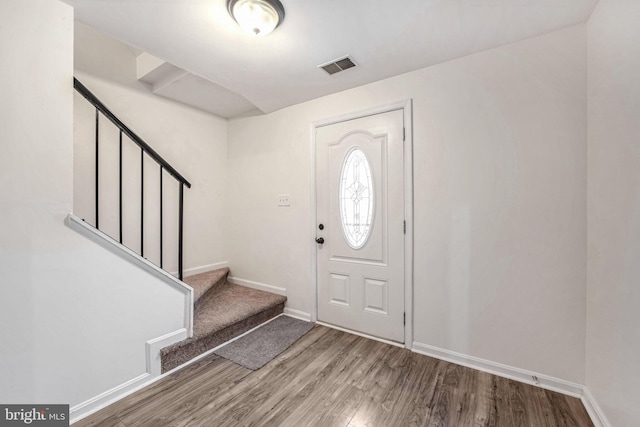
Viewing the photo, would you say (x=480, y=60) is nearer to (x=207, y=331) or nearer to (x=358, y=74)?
(x=358, y=74)

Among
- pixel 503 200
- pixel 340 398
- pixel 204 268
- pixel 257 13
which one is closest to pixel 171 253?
pixel 204 268

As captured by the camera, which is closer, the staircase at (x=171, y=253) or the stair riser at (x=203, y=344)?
the stair riser at (x=203, y=344)

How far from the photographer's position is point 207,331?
213 cm

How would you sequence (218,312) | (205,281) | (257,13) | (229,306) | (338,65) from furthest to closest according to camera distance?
(205,281) < (229,306) < (218,312) < (338,65) < (257,13)

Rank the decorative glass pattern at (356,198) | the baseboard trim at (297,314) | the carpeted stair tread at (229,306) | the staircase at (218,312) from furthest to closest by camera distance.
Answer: the baseboard trim at (297,314), the decorative glass pattern at (356,198), the carpeted stair tread at (229,306), the staircase at (218,312)

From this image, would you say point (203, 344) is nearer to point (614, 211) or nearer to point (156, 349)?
point (156, 349)

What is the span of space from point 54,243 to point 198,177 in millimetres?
1891

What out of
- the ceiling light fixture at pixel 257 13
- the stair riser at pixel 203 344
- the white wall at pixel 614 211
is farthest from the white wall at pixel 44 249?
the white wall at pixel 614 211

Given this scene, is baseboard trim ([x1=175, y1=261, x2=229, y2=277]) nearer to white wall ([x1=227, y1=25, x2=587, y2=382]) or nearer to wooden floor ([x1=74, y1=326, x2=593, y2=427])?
wooden floor ([x1=74, y1=326, x2=593, y2=427])

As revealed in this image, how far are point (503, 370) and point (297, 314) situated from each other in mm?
1875

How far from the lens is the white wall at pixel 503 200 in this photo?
1669mm

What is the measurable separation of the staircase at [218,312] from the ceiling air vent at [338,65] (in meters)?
2.34

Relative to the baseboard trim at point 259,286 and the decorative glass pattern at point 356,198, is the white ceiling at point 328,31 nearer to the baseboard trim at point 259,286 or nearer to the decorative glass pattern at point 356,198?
the decorative glass pattern at point 356,198

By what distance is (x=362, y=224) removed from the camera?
2490 mm
